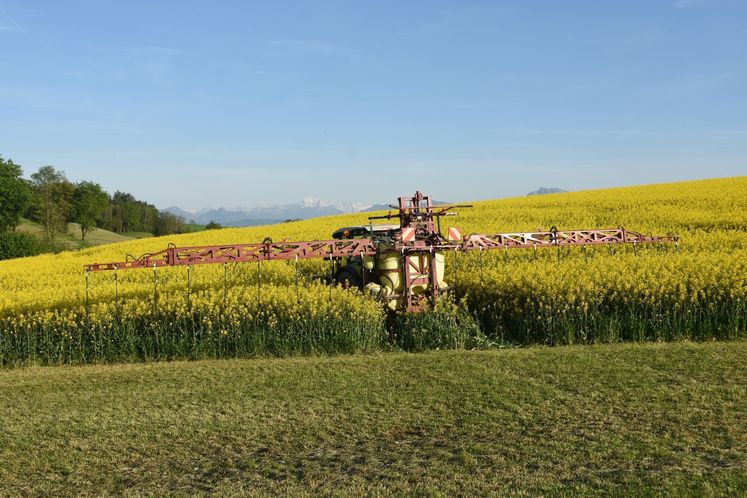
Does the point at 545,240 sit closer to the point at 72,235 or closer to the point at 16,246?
the point at 16,246

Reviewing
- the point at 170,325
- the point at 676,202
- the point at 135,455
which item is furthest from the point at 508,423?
the point at 676,202

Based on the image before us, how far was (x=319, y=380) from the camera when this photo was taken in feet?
30.0

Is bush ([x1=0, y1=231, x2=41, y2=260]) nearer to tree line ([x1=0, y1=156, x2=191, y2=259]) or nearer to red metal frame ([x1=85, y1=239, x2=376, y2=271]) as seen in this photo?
tree line ([x1=0, y1=156, x2=191, y2=259])

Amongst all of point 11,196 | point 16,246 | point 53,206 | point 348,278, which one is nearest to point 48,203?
point 53,206

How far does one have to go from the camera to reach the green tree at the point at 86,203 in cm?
7306

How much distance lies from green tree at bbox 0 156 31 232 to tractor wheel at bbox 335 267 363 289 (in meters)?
58.4

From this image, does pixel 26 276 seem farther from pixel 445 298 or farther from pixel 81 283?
pixel 445 298

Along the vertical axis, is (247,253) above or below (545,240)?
above

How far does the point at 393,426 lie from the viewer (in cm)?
707

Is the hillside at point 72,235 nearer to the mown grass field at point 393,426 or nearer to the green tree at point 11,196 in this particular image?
the green tree at point 11,196

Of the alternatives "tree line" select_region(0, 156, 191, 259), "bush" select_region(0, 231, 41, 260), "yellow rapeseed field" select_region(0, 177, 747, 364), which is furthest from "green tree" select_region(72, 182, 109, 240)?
"yellow rapeseed field" select_region(0, 177, 747, 364)

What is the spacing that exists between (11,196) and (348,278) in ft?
195

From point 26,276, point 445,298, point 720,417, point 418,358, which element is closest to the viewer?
point 720,417

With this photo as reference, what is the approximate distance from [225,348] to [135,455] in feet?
16.4
